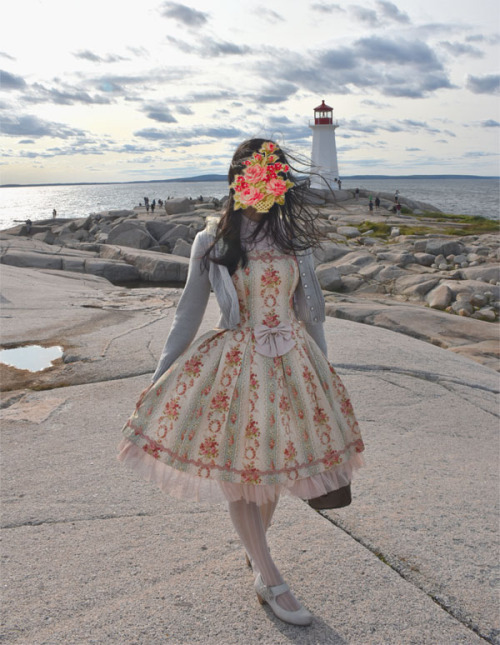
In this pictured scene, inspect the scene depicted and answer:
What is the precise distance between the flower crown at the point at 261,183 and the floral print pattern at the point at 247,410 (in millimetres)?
270

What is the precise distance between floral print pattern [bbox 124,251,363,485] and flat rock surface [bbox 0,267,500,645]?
2.17ft

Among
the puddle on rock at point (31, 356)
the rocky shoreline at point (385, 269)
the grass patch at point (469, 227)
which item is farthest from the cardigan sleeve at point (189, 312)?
the grass patch at point (469, 227)

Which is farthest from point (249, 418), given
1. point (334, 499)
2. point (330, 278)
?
point (330, 278)

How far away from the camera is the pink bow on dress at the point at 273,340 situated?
2465 mm

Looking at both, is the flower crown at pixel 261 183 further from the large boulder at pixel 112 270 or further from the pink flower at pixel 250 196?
the large boulder at pixel 112 270

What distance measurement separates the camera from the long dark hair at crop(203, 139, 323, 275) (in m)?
2.56

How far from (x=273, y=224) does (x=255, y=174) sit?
0.23 metres

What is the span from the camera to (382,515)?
11.0ft

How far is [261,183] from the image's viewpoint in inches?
101

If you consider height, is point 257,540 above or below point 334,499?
below

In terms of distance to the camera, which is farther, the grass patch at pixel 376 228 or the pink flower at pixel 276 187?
the grass patch at pixel 376 228

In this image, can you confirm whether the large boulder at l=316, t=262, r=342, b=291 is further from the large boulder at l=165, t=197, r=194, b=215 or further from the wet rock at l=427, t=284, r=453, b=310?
the large boulder at l=165, t=197, r=194, b=215

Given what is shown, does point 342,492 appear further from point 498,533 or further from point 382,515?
point 498,533

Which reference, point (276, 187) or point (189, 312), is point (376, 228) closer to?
point (276, 187)
